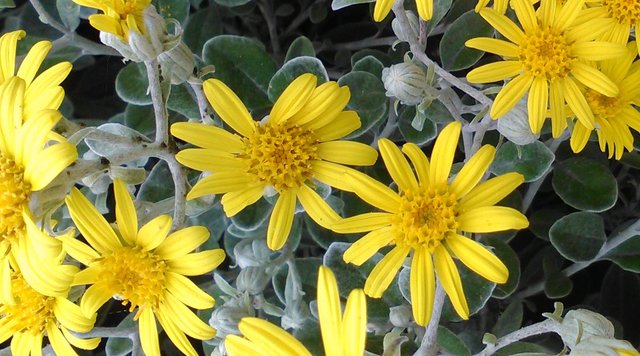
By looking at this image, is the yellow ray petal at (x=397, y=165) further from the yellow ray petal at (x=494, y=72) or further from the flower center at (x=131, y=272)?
the flower center at (x=131, y=272)

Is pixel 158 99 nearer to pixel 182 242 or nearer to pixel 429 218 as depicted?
pixel 182 242

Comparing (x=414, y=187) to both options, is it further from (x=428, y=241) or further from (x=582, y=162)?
(x=582, y=162)

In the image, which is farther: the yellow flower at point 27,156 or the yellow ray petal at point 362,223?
the yellow ray petal at point 362,223

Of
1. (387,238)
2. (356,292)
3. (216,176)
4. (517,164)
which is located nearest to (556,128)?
(517,164)

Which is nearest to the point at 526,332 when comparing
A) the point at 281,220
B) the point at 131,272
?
the point at 281,220

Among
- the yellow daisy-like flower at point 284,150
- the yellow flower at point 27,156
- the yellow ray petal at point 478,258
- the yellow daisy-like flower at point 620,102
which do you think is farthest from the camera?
the yellow daisy-like flower at point 620,102

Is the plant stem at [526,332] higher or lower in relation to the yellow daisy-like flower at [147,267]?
higher

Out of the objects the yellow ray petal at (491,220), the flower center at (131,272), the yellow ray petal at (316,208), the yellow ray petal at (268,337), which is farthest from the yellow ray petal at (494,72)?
the flower center at (131,272)
